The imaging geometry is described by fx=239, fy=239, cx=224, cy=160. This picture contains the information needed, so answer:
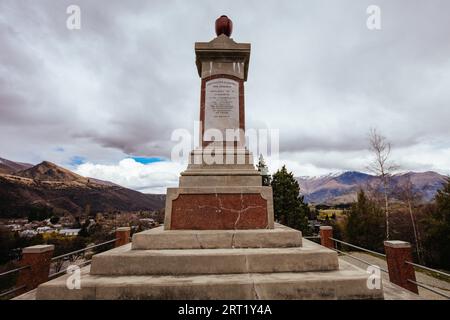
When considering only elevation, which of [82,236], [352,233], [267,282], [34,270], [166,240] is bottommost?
[82,236]

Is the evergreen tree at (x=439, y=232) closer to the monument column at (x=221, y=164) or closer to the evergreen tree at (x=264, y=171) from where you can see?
the evergreen tree at (x=264, y=171)

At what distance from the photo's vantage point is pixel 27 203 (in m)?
78.4

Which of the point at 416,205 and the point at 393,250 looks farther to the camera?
the point at 416,205

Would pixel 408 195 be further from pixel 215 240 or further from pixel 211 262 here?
pixel 211 262

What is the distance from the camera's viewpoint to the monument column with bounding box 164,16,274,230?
5.43 m

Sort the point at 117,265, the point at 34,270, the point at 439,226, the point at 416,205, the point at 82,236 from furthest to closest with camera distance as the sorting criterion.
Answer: the point at 82,236
the point at 416,205
the point at 439,226
the point at 34,270
the point at 117,265

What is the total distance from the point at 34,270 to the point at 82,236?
52.5 metres

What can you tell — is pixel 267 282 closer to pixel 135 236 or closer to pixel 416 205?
pixel 135 236

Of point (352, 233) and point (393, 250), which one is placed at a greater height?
point (393, 250)

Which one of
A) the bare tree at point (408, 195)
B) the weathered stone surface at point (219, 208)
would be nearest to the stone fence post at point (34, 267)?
the weathered stone surface at point (219, 208)

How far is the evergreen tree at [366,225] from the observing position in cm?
2875

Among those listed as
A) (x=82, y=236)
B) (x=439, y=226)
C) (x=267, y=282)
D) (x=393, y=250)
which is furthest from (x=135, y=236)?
(x=82, y=236)

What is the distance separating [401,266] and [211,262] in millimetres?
4614
